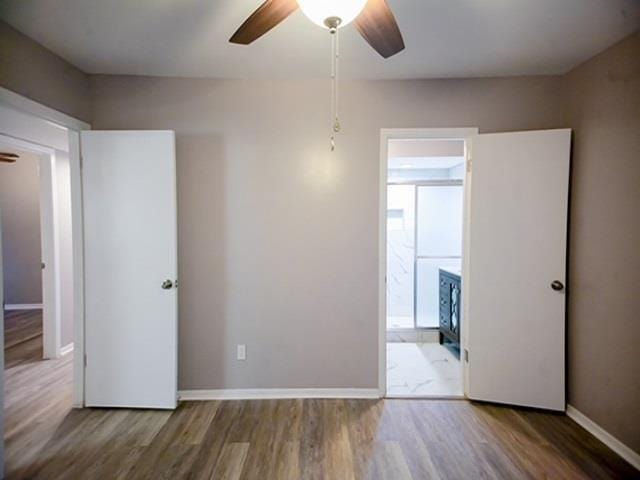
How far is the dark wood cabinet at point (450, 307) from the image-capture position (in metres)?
3.57

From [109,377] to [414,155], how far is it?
3479mm

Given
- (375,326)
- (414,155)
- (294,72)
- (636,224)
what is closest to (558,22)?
(636,224)

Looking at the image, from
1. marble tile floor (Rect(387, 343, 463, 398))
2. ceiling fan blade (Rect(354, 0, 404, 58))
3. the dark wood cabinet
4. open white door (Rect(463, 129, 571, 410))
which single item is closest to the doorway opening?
ceiling fan blade (Rect(354, 0, 404, 58))

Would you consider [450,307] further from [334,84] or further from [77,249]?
[77,249]

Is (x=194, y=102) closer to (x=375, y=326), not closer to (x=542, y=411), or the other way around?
(x=375, y=326)

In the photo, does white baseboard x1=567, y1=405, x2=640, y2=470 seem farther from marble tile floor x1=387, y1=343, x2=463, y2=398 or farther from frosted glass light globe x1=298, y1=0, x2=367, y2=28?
frosted glass light globe x1=298, y1=0, x2=367, y2=28

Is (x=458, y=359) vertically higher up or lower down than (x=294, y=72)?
lower down

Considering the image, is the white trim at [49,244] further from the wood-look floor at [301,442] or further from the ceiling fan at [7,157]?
the ceiling fan at [7,157]

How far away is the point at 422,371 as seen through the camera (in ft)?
10.4

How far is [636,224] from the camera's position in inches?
76.7

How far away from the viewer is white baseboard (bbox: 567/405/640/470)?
76.8 inches

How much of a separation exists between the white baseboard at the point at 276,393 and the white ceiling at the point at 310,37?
7.97 feet

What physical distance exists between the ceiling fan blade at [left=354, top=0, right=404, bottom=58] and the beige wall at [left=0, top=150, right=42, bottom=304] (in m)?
6.15

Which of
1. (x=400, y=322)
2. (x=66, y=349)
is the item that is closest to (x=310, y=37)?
(x=400, y=322)
